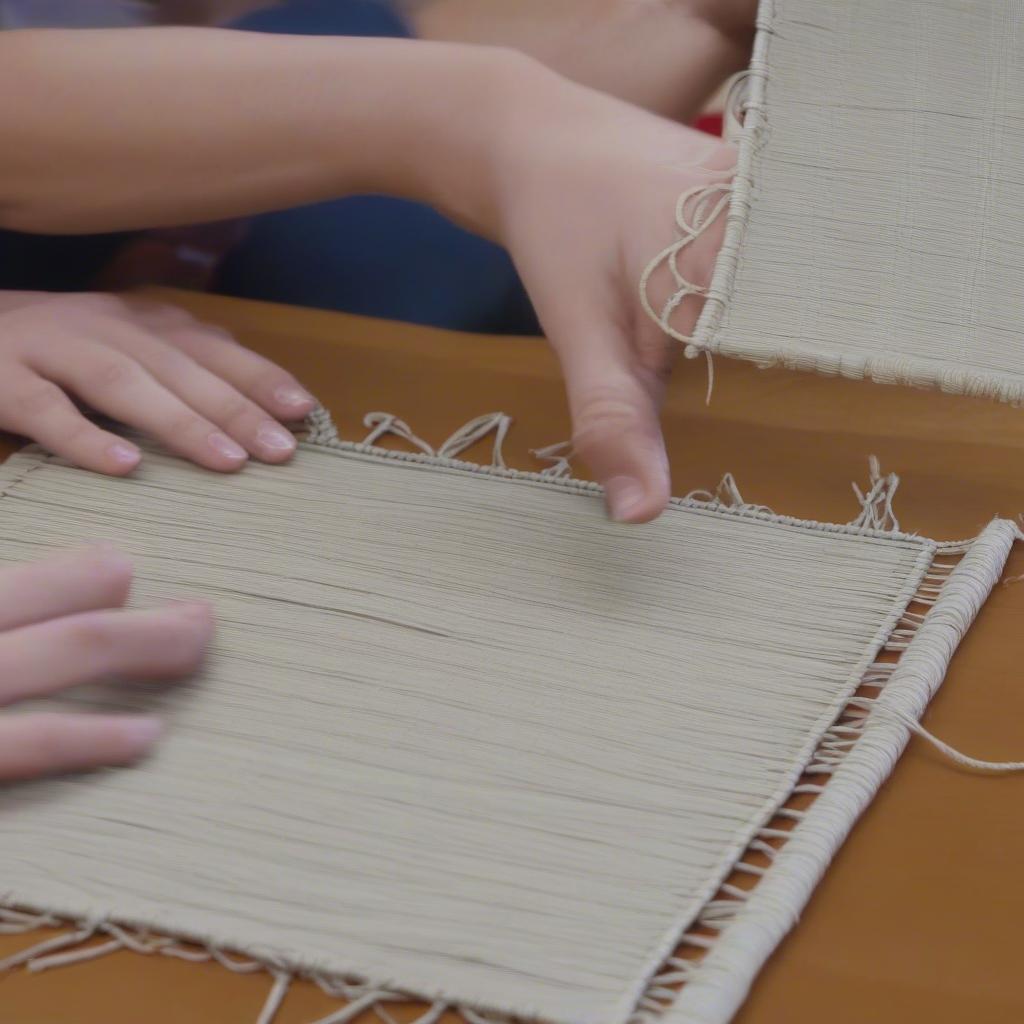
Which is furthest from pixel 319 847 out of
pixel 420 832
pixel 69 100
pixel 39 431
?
pixel 69 100

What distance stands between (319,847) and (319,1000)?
6 centimetres

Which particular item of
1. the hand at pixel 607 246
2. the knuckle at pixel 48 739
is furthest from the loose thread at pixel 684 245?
the knuckle at pixel 48 739

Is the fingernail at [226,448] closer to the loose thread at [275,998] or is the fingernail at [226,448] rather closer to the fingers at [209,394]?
the fingers at [209,394]

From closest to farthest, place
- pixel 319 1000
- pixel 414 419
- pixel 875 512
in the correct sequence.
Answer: pixel 319 1000 → pixel 875 512 → pixel 414 419

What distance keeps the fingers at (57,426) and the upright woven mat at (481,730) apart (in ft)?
0.04

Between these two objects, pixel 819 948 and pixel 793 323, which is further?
pixel 793 323

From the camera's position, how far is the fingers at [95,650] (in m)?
0.56

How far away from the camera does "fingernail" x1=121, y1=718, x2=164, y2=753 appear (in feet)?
1.84

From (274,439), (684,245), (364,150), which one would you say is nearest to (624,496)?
(684,245)

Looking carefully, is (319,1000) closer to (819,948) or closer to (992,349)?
(819,948)

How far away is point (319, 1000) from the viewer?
0.48 meters

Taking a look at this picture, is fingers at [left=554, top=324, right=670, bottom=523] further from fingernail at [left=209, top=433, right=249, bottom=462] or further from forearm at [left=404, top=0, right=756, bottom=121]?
forearm at [left=404, top=0, right=756, bottom=121]

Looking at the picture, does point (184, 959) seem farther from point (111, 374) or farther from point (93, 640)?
point (111, 374)

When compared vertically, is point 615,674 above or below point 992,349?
below
